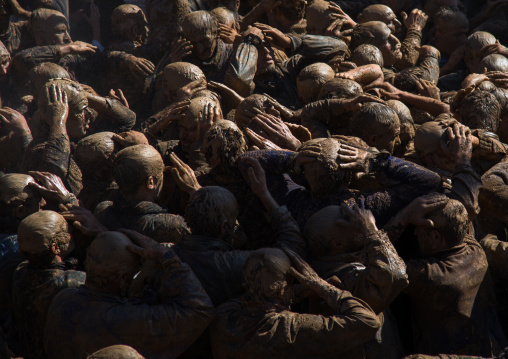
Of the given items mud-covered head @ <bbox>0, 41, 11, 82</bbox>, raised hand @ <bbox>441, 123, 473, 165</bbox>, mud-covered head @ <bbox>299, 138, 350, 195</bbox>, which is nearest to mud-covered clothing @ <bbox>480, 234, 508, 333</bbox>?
raised hand @ <bbox>441, 123, 473, 165</bbox>

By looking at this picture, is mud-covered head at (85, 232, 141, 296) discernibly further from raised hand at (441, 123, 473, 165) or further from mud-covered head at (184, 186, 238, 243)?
raised hand at (441, 123, 473, 165)

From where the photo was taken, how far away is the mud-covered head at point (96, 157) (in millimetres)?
7438

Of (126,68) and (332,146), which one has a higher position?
(332,146)

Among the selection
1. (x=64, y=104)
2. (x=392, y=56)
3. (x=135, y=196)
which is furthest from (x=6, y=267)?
(x=392, y=56)

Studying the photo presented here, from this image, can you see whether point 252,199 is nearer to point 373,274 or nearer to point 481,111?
point 373,274

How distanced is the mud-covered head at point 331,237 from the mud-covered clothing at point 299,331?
0.59 metres

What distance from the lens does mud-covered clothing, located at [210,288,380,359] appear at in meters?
4.97

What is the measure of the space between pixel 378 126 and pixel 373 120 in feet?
0.22

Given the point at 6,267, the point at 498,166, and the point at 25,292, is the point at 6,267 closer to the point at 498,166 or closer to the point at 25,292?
the point at 25,292

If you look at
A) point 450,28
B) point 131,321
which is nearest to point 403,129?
point 131,321

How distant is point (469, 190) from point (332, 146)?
3.60ft

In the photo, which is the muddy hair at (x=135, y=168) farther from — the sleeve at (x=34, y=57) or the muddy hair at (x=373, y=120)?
the sleeve at (x=34, y=57)

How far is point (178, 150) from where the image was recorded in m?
7.81

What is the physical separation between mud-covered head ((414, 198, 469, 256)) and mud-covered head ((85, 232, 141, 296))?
212 cm
